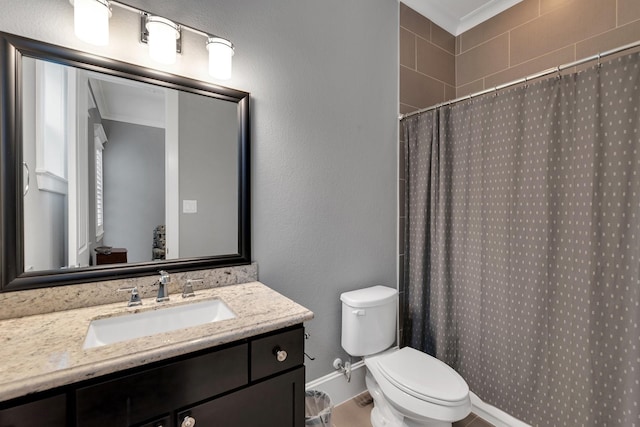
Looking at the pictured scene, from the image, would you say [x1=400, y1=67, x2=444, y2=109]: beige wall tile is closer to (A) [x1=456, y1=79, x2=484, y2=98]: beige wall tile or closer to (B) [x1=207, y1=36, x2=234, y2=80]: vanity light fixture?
(A) [x1=456, y1=79, x2=484, y2=98]: beige wall tile

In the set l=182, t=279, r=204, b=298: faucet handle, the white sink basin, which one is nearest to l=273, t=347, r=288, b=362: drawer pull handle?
the white sink basin

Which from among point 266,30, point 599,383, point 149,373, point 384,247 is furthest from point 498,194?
point 149,373

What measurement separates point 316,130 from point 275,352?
122cm

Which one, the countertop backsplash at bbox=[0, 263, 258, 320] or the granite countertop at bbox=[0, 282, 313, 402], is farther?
the countertop backsplash at bbox=[0, 263, 258, 320]

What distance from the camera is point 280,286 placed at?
1631mm

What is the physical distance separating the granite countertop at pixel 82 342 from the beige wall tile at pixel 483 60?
231 centimetres

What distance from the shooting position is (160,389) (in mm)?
810

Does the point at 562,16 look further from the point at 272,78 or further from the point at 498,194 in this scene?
the point at 272,78

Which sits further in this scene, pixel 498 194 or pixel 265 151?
pixel 498 194

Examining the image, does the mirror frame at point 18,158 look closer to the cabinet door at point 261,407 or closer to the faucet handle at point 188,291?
the faucet handle at point 188,291

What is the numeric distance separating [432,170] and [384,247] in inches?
24.2

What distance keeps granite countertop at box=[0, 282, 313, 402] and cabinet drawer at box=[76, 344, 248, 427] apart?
0.15 feet

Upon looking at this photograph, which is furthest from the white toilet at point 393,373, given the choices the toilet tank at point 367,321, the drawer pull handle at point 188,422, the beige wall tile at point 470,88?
the beige wall tile at point 470,88

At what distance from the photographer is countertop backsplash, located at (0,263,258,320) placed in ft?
3.33
